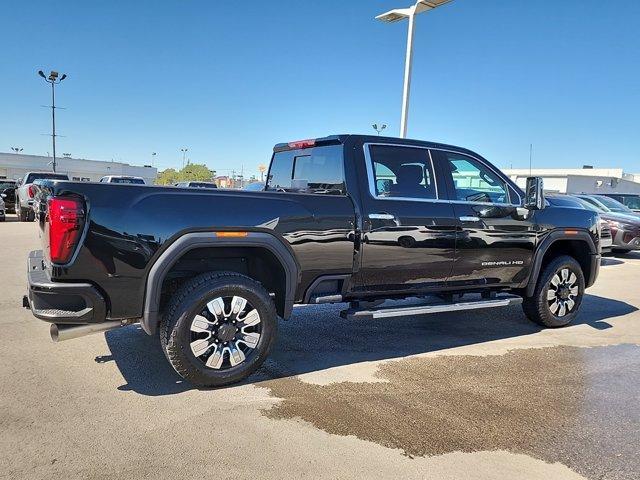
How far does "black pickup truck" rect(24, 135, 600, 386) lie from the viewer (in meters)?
3.48

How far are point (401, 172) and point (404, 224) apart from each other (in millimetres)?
587

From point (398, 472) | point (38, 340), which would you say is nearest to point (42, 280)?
point (38, 340)

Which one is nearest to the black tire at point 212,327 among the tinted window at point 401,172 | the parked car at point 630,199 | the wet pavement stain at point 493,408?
the wet pavement stain at point 493,408

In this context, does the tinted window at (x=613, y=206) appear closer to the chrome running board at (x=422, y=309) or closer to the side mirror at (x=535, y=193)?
the side mirror at (x=535, y=193)

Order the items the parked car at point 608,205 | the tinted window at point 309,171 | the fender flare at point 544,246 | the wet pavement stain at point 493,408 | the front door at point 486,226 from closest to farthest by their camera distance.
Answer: the wet pavement stain at point 493,408 < the tinted window at point 309,171 < the front door at point 486,226 < the fender flare at point 544,246 < the parked car at point 608,205

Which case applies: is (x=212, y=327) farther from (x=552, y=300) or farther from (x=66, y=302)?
(x=552, y=300)

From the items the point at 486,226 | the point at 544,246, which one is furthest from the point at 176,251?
the point at 544,246

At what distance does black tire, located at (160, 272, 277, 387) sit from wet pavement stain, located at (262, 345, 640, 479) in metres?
0.33

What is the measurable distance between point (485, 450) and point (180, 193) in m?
2.65

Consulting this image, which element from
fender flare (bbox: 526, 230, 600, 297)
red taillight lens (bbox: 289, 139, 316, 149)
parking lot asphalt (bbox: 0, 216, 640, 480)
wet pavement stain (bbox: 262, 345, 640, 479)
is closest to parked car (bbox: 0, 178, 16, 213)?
parking lot asphalt (bbox: 0, 216, 640, 480)

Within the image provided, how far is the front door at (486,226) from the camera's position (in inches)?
199

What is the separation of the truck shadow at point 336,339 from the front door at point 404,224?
2.37 ft

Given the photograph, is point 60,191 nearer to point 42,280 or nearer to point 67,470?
point 42,280

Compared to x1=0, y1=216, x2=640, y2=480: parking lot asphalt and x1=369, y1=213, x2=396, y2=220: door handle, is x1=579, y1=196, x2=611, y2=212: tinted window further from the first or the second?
x1=369, y1=213, x2=396, y2=220: door handle
